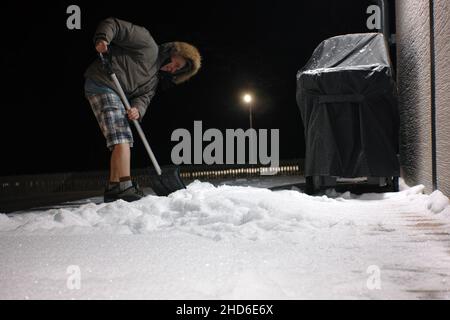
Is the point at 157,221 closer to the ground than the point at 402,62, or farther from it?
closer to the ground

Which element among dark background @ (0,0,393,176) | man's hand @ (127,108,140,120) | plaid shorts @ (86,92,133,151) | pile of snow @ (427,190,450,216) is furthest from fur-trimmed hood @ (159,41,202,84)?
dark background @ (0,0,393,176)

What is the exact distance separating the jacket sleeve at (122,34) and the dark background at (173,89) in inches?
526

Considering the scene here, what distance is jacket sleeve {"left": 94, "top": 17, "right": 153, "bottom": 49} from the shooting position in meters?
5.42

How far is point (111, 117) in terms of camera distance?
5.68 meters

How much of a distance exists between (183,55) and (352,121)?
7.48 ft

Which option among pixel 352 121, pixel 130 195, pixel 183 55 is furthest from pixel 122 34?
pixel 352 121

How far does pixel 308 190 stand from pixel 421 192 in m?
1.41

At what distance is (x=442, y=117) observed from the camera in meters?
5.02

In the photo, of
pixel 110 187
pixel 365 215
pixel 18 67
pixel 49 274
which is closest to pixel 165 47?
pixel 110 187

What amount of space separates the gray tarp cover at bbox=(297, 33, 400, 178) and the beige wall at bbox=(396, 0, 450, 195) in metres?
0.37

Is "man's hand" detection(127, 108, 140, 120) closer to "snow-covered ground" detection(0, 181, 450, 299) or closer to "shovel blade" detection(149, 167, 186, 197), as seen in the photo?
"shovel blade" detection(149, 167, 186, 197)

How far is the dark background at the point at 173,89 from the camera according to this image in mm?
18859
